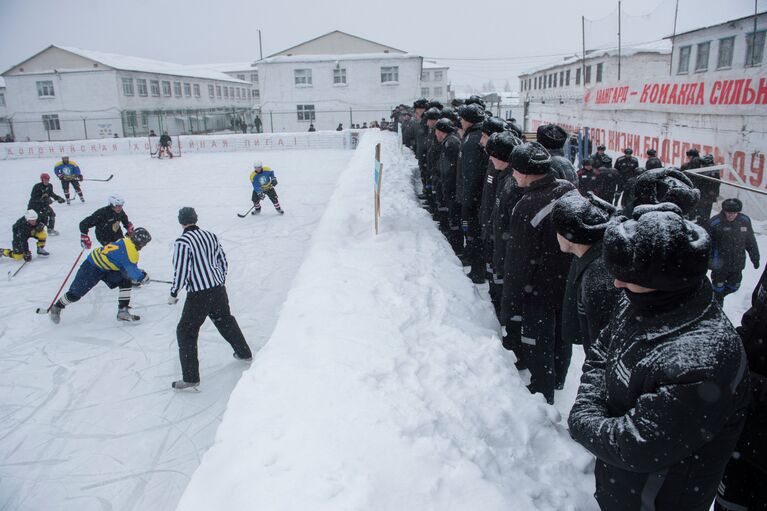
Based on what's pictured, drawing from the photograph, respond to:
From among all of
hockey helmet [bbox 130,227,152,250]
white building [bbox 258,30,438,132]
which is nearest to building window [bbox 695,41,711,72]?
white building [bbox 258,30,438,132]

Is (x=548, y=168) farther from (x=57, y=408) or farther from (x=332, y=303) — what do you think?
(x=57, y=408)

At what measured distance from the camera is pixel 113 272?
248 inches

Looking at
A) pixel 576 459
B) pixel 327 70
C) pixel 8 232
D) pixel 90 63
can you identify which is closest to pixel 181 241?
pixel 576 459

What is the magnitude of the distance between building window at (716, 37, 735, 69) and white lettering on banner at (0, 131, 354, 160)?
16197mm

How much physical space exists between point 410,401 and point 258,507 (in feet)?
3.23

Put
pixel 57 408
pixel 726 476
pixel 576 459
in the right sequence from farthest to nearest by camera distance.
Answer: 1. pixel 57 408
2. pixel 576 459
3. pixel 726 476

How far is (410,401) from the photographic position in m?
2.76

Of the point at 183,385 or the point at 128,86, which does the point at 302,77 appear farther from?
the point at 183,385

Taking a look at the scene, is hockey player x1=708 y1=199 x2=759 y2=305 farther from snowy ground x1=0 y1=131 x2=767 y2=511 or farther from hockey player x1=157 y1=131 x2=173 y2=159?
hockey player x1=157 y1=131 x2=173 y2=159

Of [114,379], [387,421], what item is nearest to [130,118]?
[114,379]

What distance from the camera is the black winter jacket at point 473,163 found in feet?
17.5

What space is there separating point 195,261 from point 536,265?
3.04m

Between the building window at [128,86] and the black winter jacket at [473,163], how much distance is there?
39195 mm

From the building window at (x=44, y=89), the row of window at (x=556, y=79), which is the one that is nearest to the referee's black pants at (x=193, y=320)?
the row of window at (x=556, y=79)
